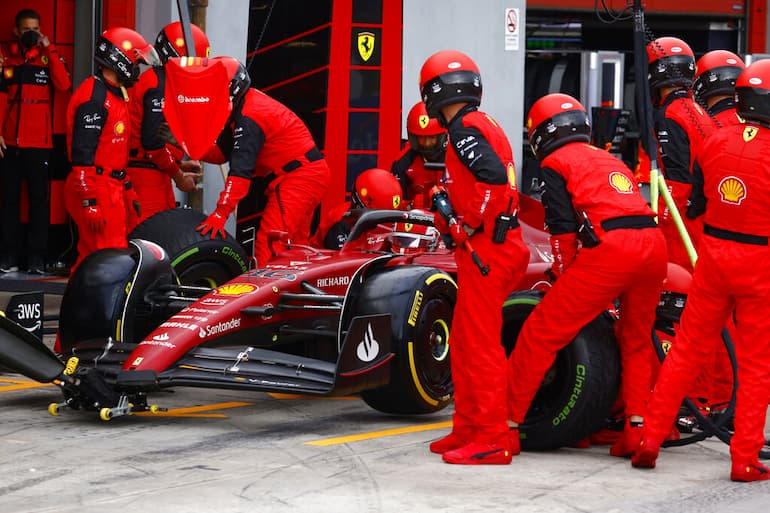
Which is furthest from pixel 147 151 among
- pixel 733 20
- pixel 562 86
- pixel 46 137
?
pixel 733 20

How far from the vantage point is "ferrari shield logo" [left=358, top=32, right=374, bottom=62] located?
13.2 m

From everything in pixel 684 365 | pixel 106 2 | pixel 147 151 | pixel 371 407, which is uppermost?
pixel 106 2

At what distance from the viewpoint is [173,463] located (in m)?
6.70

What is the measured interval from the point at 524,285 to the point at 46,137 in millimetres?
5915

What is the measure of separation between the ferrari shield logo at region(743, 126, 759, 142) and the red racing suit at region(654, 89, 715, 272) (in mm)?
2068

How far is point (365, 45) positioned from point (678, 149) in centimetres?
493

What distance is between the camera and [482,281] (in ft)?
22.9

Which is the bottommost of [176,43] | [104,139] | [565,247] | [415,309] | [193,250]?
[415,309]

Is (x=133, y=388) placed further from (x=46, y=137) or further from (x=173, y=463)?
(x=46, y=137)

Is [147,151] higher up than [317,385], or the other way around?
[147,151]

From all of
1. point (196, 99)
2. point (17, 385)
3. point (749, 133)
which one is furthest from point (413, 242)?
point (749, 133)

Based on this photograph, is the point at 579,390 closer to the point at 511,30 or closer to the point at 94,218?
the point at 94,218

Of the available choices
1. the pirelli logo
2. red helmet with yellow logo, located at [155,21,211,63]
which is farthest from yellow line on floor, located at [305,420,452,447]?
red helmet with yellow logo, located at [155,21,211,63]

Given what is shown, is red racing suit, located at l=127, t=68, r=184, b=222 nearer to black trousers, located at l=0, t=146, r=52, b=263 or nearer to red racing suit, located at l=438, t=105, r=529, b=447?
black trousers, located at l=0, t=146, r=52, b=263
